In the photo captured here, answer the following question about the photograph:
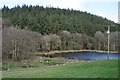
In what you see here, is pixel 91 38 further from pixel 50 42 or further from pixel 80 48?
pixel 50 42

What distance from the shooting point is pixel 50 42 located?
102 metres

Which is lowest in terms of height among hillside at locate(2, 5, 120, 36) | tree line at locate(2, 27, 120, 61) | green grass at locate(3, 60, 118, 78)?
green grass at locate(3, 60, 118, 78)

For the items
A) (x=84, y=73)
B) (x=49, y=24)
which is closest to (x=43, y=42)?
(x=49, y=24)

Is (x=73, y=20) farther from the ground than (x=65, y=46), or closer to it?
farther from the ground

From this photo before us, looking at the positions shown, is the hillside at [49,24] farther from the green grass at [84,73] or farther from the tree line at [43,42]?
the green grass at [84,73]

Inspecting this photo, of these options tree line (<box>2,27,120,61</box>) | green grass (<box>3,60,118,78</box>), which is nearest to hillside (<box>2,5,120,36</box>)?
tree line (<box>2,27,120,61</box>)

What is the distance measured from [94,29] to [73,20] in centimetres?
1047

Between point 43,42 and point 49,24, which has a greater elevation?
point 49,24

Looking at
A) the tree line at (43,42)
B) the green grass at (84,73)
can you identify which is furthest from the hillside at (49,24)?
the green grass at (84,73)

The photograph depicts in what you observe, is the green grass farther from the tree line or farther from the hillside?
the hillside

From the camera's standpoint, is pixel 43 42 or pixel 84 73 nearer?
pixel 84 73

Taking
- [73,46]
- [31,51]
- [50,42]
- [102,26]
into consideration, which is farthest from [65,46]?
[31,51]

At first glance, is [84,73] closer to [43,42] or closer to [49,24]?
[43,42]

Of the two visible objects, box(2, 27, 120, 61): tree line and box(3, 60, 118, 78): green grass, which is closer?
box(3, 60, 118, 78): green grass
